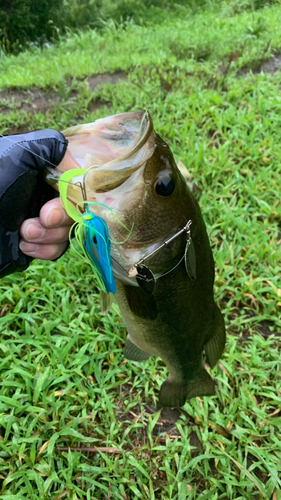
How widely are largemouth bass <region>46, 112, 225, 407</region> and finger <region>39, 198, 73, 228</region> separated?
10 centimetres

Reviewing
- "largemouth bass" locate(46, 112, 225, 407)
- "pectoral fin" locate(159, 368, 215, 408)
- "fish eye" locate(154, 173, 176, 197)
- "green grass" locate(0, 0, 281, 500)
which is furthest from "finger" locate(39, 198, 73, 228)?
"green grass" locate(0, 0, 281, 500)

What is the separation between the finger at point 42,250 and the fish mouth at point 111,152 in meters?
0.30

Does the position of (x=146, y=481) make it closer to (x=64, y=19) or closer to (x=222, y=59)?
(x=222, y=59)

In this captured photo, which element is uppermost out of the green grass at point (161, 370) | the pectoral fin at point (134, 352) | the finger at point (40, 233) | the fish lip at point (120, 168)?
the fish lip at point (120, 168)

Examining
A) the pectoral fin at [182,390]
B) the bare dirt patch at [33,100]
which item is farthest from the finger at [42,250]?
the bare dirt patch at [33,100]

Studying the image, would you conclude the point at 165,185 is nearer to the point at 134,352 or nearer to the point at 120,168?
the point at 120,168

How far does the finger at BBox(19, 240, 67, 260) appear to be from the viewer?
1.36m

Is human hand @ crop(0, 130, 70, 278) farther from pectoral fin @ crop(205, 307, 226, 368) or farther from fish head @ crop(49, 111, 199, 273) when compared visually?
pectoral fin @ crop(205, 307, 226, 368)

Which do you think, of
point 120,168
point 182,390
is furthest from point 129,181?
point 182,390

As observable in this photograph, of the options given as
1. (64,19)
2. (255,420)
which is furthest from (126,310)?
(64,19)

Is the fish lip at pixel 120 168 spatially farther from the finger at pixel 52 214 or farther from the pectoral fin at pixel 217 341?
the pectoral fin at pixel 217 341

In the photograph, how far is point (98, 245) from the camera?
114 centimetres

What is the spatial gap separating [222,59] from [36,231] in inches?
208

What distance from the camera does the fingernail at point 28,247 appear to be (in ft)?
4.43
